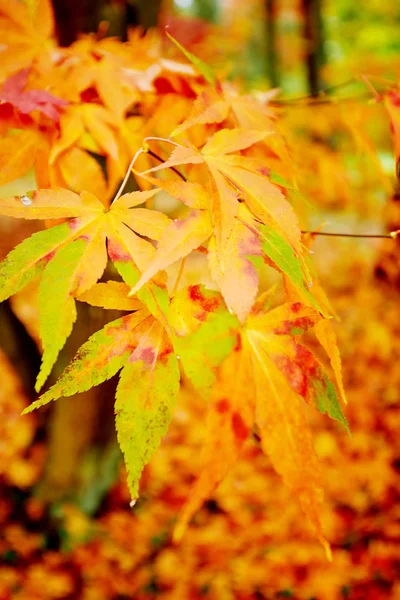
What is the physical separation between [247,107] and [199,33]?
145 inches

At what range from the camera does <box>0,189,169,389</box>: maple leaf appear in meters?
0.46

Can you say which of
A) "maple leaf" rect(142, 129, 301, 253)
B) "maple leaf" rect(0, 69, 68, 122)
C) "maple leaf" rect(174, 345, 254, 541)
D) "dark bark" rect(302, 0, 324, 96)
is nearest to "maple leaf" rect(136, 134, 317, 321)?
"maple leaf" rect(142, 129, 301, 253)

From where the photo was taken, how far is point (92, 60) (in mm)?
861

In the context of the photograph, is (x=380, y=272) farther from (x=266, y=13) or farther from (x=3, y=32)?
(x=266, y=13)

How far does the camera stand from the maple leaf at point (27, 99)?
70cm

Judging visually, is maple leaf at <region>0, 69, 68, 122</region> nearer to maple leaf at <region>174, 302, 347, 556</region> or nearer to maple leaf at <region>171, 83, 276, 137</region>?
maple leaf at <region>171, 83, 276, 137</region>

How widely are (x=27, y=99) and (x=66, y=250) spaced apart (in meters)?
0.36

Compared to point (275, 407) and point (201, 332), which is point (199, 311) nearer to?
point (201, 332)

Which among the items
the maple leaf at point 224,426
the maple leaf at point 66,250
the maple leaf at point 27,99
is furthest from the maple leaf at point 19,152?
the maple leaf at point 224,426

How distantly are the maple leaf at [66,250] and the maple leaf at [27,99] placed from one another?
246mm

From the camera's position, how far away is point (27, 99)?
0.72 meters

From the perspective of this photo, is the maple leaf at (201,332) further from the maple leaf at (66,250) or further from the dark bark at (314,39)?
the dark bark at (314,39)

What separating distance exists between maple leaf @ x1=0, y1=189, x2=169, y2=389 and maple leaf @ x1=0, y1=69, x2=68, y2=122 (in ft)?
0.81

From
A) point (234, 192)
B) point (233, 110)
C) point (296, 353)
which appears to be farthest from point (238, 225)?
point (233, 110)
